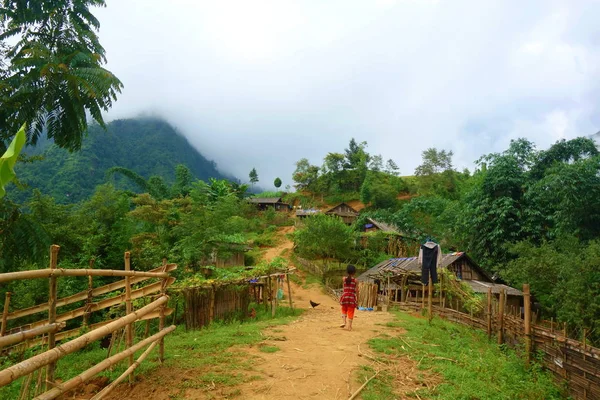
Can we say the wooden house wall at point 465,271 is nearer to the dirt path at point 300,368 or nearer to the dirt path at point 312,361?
the dirt path at point 312,361

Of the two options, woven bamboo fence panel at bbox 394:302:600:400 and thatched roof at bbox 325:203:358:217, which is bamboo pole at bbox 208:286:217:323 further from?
thatched roof at bbox 325:203:358:217

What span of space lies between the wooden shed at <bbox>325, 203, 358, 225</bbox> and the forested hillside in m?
26.5

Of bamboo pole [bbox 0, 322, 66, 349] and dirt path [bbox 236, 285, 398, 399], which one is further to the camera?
dirt path [bbox 236, 285, 398, 399]

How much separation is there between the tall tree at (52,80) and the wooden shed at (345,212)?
132 ft

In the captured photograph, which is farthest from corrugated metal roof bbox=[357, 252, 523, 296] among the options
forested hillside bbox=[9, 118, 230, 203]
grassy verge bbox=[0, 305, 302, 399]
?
forested hillside bbox=[9, 118, 230, 203]

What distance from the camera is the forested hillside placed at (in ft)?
142

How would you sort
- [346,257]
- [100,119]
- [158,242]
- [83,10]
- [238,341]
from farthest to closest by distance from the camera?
1. [346,257]
2. [158,242]
3. [238,341]
4. [83,10]
5. [100,119]

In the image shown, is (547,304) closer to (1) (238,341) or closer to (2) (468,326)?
(2) (468,326)

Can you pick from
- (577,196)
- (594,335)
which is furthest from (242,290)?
(577,196)

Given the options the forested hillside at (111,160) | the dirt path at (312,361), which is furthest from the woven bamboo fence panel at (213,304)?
the forested hillside at (111,160)

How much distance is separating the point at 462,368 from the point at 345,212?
4015 centimetres

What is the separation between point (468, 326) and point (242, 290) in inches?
279

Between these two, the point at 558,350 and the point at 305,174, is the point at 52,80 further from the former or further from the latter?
the point at 305,174

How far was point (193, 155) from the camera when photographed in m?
95.8
